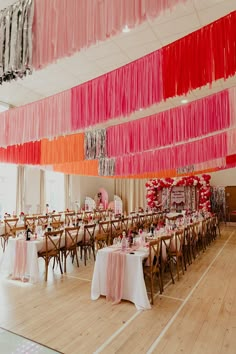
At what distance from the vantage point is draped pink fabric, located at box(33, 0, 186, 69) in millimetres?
1814

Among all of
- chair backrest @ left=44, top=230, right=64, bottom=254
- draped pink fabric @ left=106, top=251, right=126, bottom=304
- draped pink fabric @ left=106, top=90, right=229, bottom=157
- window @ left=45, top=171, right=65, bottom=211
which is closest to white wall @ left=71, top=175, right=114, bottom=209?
window @ left=45, top=171, right=65, bottom=211

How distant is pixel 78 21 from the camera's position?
6.68ft

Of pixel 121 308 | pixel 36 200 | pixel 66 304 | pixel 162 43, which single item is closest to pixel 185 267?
pixel 121 308

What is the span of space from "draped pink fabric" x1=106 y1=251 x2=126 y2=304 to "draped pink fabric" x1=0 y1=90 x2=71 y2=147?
221cm

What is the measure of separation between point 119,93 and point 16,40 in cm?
133

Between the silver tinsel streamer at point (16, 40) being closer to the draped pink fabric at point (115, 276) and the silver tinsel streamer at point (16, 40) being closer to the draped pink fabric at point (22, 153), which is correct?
the draped pink fabric at point (115, 276)

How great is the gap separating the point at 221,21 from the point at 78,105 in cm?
215

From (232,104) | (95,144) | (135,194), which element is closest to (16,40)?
(232,104)

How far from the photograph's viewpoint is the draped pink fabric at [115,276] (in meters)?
4.27

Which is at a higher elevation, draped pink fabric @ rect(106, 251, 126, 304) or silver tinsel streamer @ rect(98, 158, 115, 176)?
silver tinsel streamer @ rect(98, 158, 115, 176)

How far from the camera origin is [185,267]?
6020mm

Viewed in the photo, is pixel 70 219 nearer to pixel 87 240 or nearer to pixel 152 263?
pixel 87 240

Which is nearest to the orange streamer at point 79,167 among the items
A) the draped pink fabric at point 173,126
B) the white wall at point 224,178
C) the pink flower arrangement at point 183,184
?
the draped pink fabric at point 173,126

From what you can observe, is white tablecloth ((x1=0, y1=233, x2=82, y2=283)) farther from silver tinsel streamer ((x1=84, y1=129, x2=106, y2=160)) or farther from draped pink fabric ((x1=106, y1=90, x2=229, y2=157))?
draped pink fabric ((x1=106, y1=90, x2=229, y2=157))
